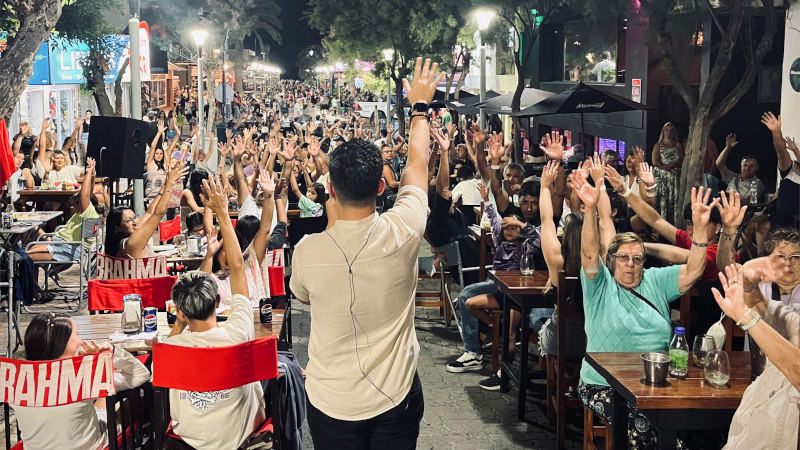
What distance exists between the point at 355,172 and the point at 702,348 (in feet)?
8.95

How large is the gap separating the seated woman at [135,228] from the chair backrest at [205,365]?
10.3 feet

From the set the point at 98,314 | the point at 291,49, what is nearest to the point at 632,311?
the point at 98,314

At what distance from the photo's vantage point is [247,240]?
8781mm

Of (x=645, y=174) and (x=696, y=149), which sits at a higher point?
(x=696, y=149)

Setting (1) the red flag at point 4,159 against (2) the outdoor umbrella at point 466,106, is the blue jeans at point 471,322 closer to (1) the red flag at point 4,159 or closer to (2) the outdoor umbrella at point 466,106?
(1) the red flag at point 4,159

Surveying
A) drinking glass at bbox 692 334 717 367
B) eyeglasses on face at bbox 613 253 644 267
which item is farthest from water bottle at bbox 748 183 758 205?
drinking glass at bbox 692 334 717 367

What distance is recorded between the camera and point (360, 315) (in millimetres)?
4094

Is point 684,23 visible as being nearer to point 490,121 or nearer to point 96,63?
point 490,121

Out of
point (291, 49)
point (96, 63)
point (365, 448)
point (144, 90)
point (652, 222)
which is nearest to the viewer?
point (365, 448)

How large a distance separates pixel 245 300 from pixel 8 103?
8334 mm

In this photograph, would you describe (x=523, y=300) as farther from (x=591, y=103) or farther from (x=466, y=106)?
(x=466, y=106)

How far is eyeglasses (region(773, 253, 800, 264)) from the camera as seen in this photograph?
613 cm

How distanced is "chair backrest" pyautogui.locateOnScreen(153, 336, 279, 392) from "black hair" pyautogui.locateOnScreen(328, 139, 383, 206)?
5.64 ft

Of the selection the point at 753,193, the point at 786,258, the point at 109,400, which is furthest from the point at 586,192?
the point at 753,193
